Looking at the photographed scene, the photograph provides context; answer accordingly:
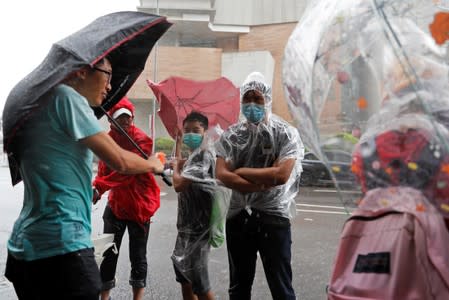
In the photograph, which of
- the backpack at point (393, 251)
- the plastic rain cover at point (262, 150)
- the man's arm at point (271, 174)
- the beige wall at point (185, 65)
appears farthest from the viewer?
the beige wall at point (185, 65)

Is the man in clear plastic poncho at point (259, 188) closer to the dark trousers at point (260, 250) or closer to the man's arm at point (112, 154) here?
the dark trousers at point (260, 250)

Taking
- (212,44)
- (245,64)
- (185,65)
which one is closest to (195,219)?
(245,64)

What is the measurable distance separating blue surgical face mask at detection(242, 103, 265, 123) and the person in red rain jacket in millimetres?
967

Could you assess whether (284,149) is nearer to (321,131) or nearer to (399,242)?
(321,131)

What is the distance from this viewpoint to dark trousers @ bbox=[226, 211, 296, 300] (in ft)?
8.84

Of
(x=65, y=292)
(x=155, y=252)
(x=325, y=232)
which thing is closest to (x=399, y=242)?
(x=65, y=292)

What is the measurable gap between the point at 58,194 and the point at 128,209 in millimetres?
1637

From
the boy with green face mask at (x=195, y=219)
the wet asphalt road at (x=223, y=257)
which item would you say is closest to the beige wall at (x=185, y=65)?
the wet asphalt road at (x=223, y=257)

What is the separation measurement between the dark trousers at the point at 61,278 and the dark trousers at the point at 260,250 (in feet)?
3.55

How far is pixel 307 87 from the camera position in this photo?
172cm

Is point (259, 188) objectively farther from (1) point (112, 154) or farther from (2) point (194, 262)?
(1) point (112, 154)

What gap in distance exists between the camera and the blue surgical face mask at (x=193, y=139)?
10.6 feet

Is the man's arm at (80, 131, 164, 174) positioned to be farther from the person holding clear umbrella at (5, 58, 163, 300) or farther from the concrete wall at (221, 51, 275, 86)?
the concrete wall at (221, 51, 275, 86)

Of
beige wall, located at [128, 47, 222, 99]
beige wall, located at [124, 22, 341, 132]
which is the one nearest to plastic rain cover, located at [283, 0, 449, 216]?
beige wall, located at [124, 22, 341, 132]
